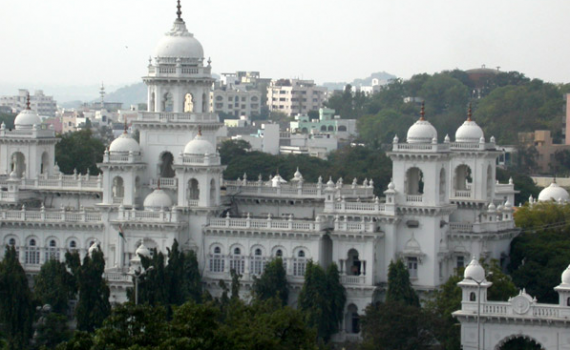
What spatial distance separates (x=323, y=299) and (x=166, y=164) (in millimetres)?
12089

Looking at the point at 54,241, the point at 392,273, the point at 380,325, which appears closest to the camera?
the point at 380,325

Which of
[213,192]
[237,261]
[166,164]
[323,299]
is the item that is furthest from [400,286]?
[166,164]

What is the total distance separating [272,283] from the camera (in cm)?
7638

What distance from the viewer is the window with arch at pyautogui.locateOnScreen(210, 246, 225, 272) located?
260 feet

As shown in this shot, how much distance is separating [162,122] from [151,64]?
2913 millimetres

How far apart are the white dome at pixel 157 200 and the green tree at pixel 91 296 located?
5.82 m

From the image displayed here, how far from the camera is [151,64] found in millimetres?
83875

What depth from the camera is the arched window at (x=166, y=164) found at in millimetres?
83188

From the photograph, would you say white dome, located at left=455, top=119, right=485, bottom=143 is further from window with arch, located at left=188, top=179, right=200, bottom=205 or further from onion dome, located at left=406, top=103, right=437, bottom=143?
window with arch, located at left=188, top=179, right=200, bottom=205

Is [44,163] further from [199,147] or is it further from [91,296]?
[91,296]

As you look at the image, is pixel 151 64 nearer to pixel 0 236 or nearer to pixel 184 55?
pixel 184 55

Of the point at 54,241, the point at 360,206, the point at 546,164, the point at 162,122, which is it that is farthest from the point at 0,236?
the point at 546,164

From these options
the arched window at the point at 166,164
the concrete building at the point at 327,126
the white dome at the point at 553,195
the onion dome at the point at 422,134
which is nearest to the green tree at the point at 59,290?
the arched window at the point at 166,164

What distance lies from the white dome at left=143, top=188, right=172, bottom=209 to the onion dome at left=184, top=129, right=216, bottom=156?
2.05 meters
